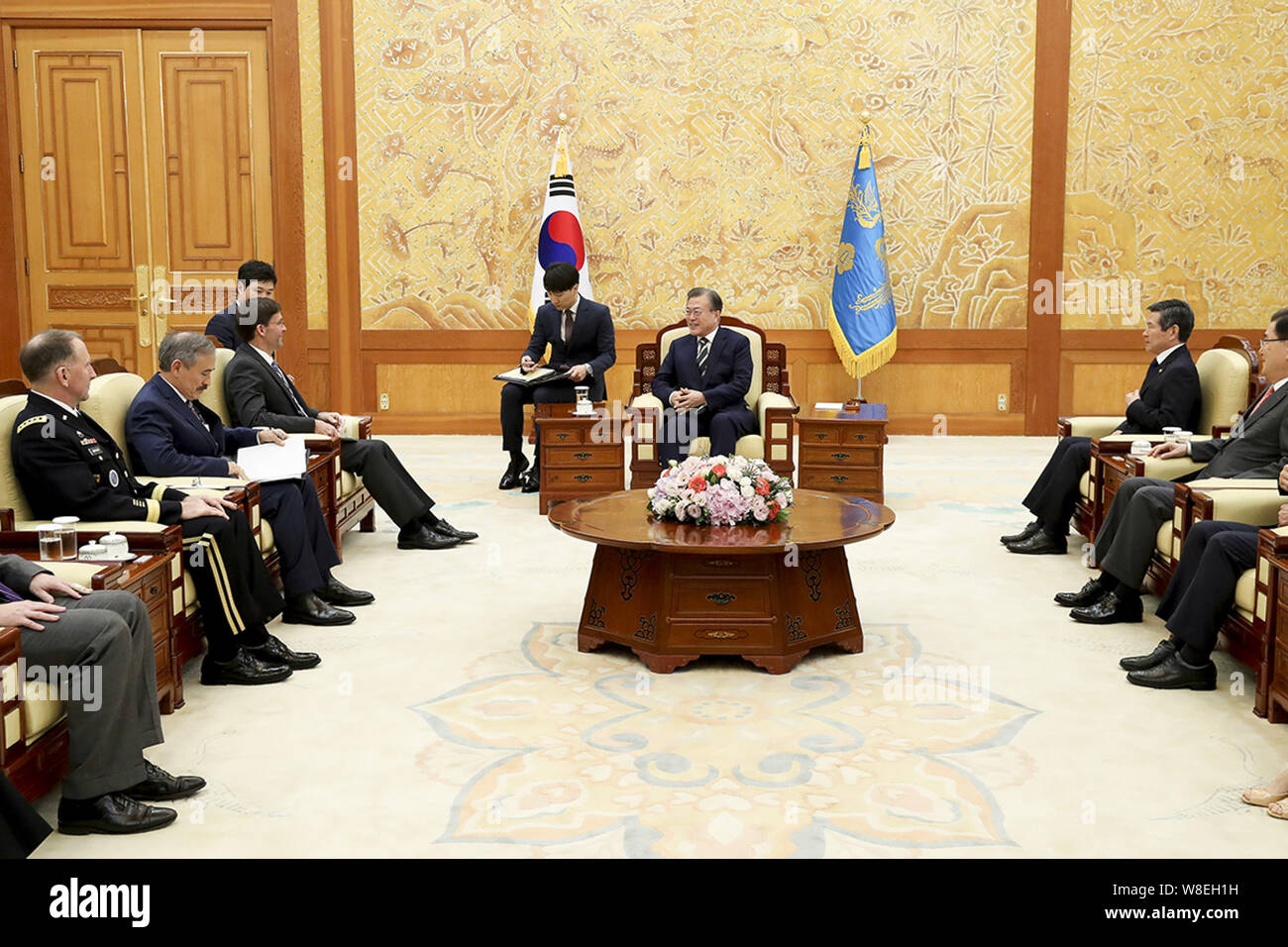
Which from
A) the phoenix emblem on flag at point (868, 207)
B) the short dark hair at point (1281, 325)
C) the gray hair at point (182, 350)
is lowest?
the gray hair at point (182, 350)

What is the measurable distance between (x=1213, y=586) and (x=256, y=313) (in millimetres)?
4166

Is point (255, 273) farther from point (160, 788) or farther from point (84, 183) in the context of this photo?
point (84, 183)

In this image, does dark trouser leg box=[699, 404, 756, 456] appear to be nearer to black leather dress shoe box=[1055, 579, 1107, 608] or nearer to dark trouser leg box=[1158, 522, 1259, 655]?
black leather dress shoe box=[1055, 579, 1107, 608]

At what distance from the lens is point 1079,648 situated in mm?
4613

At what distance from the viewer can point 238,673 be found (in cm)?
420

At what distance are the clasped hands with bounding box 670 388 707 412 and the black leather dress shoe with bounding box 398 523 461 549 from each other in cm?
150

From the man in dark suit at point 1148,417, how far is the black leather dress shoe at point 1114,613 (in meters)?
1.10

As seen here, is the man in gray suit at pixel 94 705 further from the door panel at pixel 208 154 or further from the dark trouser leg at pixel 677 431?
the door panel at pixel 208 154

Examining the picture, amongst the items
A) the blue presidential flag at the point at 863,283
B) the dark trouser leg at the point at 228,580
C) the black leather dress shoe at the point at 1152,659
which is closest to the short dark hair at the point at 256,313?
the dark trouser leg at the point at 228,580

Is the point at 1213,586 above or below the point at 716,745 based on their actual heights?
above

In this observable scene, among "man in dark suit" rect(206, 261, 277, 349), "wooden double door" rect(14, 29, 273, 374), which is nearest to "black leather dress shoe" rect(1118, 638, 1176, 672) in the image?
"man in dark suit" rect(206, 261, 277, 349)

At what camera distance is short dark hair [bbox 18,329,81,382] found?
3.86 meters

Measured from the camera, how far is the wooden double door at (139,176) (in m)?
9.60

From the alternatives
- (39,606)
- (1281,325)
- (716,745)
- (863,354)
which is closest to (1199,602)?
(1281,325)
